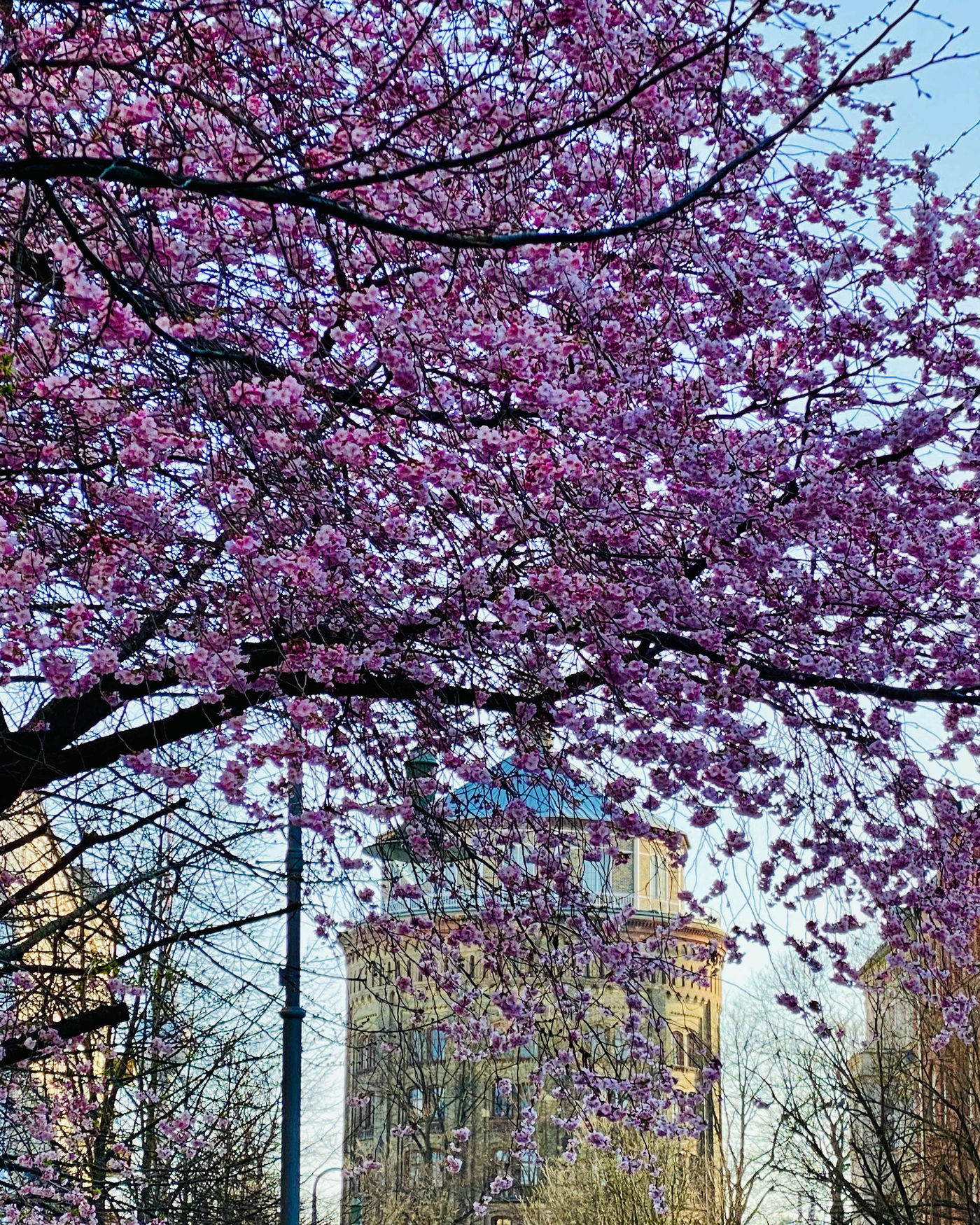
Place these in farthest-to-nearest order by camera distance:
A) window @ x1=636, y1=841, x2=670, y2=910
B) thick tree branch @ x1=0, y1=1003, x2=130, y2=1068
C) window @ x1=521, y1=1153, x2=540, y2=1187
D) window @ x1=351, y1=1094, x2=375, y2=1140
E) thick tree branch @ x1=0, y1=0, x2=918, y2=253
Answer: window @ x1=521, y1=1153, x2=540, y2=1187 < window @ x1=351, y1=1094, x2=375, y2=1140 < window @ x1=636, y1=841, x2=670, y2=910 < thick tree branch @ x1=0, y1=1003, x2=130, y2=1068 < thick tree branch @ x1=0, y1=0, x2=918, y2=253

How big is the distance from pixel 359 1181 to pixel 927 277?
27481 mm

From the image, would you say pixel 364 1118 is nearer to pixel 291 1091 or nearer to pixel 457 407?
pixel 291 1091

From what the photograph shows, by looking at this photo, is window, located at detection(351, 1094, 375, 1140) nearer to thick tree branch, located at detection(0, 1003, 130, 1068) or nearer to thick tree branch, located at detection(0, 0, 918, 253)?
thick tree branch, located at detection(0, 1003, 130, 1068)

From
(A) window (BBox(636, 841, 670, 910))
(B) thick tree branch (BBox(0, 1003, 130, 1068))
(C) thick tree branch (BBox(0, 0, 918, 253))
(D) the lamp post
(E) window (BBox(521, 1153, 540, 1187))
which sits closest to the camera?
(C) thick tree branch (BBox(0, 0, 918, 253))

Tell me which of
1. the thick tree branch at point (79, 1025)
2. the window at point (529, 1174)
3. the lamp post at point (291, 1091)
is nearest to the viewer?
the thick tree branch at point (79, 1025)

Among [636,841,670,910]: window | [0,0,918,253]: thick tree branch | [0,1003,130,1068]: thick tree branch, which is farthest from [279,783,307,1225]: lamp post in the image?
[0,0,918,253]: thick tree branch

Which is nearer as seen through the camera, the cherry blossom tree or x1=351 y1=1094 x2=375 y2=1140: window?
the cherry blossom tree

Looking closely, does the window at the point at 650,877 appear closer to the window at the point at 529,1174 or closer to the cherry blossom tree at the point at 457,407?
the cherry blossom tree at the point at 457,407

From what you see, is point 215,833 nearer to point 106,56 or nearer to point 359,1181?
point 106,56

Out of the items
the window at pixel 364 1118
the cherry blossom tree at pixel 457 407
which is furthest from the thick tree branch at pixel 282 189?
the window at pixel 364 1118

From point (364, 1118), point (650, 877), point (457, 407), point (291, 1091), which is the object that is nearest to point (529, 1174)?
point (364, 1118)

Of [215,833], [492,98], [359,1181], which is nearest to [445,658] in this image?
[215,833]

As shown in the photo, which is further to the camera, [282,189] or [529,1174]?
[529,1174]

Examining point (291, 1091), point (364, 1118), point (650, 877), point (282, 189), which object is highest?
point (650, 877)
